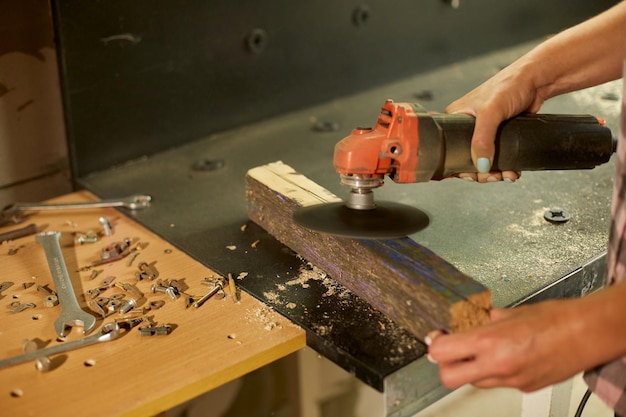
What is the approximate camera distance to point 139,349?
41.6 inches

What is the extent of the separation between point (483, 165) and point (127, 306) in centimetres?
55

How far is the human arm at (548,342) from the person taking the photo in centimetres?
85

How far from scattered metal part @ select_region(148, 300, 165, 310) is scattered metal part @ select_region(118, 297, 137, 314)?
2 centimetres

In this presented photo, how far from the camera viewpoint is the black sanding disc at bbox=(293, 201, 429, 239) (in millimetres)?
1102

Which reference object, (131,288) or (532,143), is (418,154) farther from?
(131,288)

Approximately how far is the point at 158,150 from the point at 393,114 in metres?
0.80

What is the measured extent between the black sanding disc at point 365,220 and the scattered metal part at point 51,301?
379 millimetres

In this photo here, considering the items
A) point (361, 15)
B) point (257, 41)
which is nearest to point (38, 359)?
point (257, 41)

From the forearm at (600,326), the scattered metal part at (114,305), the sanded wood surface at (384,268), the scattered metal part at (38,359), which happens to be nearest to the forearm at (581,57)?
the sanded wood surface at (384,268)

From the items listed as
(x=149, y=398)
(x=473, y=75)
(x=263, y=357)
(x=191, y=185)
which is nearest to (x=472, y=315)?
(x=263, y=357)

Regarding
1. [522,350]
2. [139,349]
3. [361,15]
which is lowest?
[139,349]

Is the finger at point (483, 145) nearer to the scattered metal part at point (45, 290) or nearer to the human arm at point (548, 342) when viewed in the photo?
the human arm at point (548, 342)

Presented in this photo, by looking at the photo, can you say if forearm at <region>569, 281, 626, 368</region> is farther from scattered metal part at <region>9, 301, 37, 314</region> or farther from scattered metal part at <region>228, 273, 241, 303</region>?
scattered metal part at <region>9, 301, 37, 314</region>

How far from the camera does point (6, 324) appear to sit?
44.3 inches
